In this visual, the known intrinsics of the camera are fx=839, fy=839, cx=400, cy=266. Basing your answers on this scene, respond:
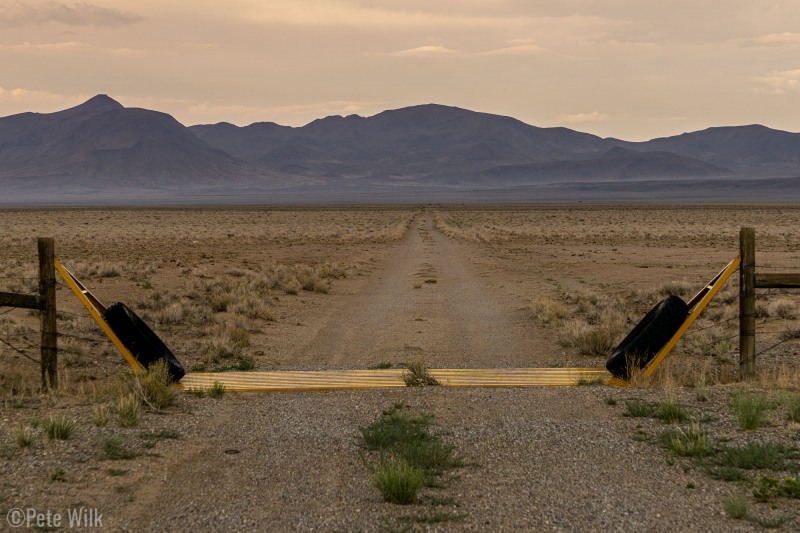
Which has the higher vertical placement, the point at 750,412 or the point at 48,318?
the point at 48,318

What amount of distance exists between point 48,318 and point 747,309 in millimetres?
8418

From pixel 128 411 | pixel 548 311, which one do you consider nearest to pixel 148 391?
pixel 128 411

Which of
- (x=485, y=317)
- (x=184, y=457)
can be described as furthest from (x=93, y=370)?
(x=485, y=317)

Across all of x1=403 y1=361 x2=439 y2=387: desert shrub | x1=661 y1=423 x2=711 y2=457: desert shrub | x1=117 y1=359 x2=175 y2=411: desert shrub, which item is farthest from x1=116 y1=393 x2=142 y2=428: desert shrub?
x1=661 y1=423 x2=711 y2=457: desert shrub

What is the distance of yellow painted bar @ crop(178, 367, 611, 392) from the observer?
32.8 feet

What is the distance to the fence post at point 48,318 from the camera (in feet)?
32.9

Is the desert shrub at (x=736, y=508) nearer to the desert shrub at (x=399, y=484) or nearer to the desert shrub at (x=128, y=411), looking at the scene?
the desert shrub at (x=399, y=484)

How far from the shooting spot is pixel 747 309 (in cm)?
1015

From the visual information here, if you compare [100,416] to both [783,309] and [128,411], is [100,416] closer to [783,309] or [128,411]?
[128,411]

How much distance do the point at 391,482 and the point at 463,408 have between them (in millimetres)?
2820

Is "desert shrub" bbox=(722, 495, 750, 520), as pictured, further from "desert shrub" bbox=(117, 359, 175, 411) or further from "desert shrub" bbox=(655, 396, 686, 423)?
"desert shrub" bbox=(117, 359, 175, 411)

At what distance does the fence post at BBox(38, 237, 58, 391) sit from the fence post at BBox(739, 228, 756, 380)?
823cm

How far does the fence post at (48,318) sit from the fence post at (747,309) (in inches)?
324

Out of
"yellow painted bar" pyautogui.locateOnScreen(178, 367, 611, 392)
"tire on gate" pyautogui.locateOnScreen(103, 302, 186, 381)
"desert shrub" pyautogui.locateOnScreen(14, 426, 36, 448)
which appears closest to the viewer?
"desert shrub" pyautogui.locateOnScreen(14, 426, 36, 448)
